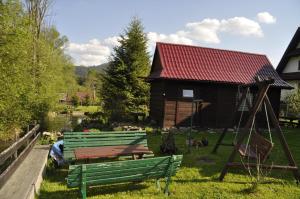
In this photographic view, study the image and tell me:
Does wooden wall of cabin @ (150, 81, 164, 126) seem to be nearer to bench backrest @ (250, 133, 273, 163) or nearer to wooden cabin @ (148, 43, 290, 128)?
wooden cabin @ (148, 43, 290, 128)

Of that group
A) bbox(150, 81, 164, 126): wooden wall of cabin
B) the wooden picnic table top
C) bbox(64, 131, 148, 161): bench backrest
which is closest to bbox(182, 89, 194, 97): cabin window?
bbox(150, 81, 164, 126): wooden wall of cabin

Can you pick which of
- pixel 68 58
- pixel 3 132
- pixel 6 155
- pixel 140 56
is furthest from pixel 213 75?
pixel 68 58

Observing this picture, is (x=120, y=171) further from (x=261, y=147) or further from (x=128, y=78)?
(x=128, y=78)

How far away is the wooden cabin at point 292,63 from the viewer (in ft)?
84.7

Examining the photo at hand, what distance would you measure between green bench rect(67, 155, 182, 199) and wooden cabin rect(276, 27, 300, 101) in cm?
2333

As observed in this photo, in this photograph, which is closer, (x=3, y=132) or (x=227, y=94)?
(x=3, y=132)

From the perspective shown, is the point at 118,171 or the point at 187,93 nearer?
the point at 118,171

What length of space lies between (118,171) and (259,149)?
452 centimetres

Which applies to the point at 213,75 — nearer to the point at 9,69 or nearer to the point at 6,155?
the point at 9,69

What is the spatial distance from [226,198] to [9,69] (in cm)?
1085

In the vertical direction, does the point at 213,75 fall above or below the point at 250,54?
below

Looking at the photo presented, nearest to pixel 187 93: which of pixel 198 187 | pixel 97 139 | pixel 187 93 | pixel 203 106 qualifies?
pixel 187 93

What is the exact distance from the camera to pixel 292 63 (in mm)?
27031

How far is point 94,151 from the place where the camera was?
758 cm
